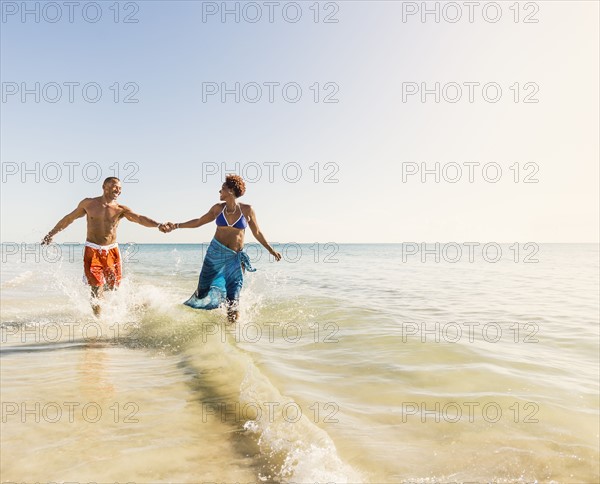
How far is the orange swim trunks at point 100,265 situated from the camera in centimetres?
688

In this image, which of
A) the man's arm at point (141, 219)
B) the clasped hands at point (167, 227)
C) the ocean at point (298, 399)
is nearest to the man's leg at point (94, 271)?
the ocean at point (298, 399)

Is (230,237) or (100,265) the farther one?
(230,237)

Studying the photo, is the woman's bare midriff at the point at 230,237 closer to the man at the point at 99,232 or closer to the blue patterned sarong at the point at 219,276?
the blue patterned sarong at the point at 219,276

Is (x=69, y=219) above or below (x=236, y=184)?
below

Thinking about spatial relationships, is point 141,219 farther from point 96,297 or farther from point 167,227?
point 96,297

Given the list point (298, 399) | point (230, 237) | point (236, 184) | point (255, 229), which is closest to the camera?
point (298, 399)

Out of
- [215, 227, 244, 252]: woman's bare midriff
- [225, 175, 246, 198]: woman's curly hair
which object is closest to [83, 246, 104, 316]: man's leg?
[215, 227, 244, 252]: woman's bare midriff

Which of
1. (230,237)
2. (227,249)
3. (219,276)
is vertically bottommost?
(219,276)

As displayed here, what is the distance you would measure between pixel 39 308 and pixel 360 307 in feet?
22.4

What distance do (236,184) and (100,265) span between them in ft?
8.56

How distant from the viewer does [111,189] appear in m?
6.97

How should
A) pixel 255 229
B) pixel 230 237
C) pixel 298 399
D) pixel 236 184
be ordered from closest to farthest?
pixel 298 399
pixel 236 184
pixel 230 237
pixel 255 229

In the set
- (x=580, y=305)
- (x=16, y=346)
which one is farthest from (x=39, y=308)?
(x=580, y=305)

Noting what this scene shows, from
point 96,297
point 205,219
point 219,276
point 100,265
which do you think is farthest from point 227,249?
point 96,297
